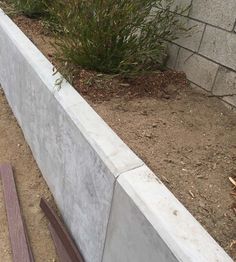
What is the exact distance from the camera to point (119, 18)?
2684 millimetres

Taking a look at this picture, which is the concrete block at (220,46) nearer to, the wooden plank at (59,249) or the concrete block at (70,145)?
the concrete block at (70,145)

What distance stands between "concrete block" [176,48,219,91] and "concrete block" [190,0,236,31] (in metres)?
0.26

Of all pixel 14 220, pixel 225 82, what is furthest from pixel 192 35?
pixel 14 220

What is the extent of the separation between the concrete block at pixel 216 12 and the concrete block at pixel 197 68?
0.87 ft

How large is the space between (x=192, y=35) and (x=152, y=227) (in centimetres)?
174

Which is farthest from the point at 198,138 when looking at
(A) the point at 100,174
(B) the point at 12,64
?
(B) the point at 12,64

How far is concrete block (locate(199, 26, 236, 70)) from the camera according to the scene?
8.32ft

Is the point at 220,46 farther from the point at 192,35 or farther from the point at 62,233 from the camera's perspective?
the point at 62,233

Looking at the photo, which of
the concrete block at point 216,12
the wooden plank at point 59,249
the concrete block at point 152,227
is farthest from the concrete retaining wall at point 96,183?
the concrete block at point 216,12

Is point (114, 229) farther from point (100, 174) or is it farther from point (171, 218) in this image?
point (171, 218)

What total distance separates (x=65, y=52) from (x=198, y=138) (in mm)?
1154

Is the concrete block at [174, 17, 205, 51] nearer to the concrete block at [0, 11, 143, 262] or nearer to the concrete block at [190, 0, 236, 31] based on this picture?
the concrete block at [190, 0, 236, 31]

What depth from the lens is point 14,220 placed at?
8.93 ft

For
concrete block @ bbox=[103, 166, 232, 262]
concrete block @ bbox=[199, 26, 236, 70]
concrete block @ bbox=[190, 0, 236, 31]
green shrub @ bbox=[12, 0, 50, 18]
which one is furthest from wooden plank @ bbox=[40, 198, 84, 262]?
green shrub @ bbox=[12, 0, 50, 18]
